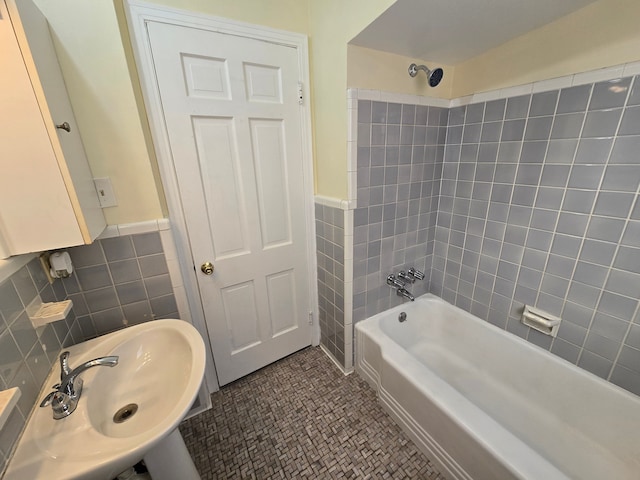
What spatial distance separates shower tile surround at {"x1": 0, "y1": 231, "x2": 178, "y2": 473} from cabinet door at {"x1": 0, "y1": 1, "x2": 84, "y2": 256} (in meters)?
0.15

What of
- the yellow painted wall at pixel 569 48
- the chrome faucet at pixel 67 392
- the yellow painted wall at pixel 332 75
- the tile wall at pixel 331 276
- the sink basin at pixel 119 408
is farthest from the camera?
the tile wall at pixel 331 276

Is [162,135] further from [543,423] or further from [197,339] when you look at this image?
[543,423]

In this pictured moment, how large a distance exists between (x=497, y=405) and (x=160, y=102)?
2.33 metres

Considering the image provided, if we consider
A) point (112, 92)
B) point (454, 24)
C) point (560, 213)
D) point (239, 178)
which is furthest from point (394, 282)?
point (112, 92)

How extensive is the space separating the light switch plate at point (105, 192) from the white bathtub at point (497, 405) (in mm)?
1438

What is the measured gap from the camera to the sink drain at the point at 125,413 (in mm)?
832

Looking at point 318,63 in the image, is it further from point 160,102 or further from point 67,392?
point 67,392

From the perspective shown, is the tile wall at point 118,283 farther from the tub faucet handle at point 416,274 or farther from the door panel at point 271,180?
the tub faucet handle at point 416,274

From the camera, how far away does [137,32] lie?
1002 mm

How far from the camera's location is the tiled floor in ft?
3.88

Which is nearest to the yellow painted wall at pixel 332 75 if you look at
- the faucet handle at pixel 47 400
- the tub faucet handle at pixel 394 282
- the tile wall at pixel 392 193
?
the tile wall at pixel 392 193

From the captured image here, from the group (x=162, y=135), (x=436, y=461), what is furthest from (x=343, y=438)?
(x=162, y=135)

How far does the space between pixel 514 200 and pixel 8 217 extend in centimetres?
207

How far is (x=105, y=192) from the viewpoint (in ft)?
3.27
